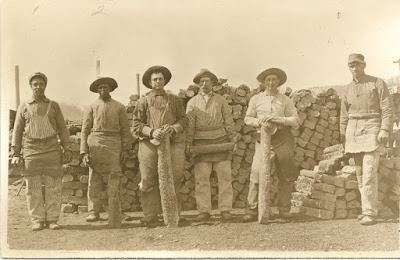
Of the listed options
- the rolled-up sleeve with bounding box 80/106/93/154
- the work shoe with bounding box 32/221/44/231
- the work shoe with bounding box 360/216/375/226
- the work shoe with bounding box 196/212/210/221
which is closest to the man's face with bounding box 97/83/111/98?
the rolled-up sleeve with bounding box 80/106/93/154

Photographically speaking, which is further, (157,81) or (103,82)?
(103,82)

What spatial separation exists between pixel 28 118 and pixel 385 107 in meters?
4.76

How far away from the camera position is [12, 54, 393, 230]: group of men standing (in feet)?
21.5

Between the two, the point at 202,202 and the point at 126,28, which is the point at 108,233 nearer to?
the point at 202,202

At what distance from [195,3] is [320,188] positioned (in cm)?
317

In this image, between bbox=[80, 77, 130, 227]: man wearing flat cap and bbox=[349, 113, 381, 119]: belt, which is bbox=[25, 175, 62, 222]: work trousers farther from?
bbox=[349, 113, 381, 119]: belt

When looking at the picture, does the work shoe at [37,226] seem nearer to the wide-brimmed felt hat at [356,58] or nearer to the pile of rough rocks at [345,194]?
the pile of rough rocks at [345,194]

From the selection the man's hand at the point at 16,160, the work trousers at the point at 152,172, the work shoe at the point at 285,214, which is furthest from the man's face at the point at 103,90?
the work shoe at the point at 285,214

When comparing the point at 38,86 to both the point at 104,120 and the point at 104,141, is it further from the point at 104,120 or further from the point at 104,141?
the point at 104,141

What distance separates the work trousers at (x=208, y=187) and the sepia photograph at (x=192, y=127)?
19 mm

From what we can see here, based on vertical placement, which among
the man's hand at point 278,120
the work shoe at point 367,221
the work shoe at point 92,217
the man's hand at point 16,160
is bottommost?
the work shoe at point 367,221

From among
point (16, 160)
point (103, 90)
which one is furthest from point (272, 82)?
point (16, 160)

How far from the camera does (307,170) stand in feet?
24.8

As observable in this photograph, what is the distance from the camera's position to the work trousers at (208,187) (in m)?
6.67
